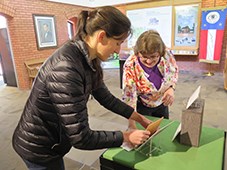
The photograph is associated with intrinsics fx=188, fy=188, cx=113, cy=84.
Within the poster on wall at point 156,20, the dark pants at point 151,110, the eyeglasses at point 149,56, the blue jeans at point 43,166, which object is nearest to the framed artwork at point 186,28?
the poster on wall at point 156,20

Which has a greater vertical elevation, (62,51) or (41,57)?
(62,51)

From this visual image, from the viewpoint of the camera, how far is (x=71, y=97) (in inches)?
26.6

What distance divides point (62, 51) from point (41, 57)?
16.4 ft

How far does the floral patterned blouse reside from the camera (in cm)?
129

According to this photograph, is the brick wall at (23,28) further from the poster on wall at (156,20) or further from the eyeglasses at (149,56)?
the eyeglasses at (149,56)

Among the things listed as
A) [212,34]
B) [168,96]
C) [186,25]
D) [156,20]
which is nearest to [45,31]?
[156,20]

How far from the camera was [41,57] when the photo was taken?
532cm

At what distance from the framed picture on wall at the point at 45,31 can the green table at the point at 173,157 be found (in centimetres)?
491

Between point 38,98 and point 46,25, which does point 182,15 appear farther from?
point 38,98

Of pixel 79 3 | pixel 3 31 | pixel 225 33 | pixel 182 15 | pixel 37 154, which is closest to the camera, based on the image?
pixel 37 154

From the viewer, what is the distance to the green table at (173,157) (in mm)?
815

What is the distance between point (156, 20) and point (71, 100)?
20.0ft

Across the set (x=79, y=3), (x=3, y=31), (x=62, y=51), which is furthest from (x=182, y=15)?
(x=62, y=51)

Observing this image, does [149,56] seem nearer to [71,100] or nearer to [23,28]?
[71,100]
